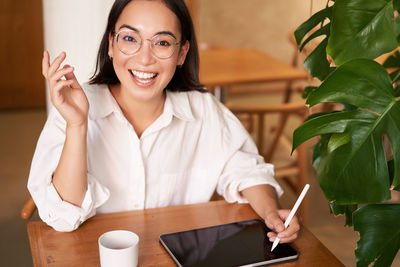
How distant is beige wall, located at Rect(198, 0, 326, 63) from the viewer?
5.21 meters

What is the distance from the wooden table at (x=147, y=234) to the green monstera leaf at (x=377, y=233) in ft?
0.45

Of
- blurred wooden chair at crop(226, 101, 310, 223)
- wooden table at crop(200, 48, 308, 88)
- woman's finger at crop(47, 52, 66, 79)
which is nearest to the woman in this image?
woman's finger at crop(47, 52, 66, 79)

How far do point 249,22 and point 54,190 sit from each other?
4.15 metres

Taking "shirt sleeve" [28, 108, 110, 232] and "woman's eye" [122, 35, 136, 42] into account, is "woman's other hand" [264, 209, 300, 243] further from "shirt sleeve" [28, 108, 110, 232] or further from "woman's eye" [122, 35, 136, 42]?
"woman's eye" [122, 35, 136, 42]

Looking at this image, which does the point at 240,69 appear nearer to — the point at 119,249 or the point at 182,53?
the point at 182,53

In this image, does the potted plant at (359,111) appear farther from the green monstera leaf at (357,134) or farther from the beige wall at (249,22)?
the beige wall at (249,22)

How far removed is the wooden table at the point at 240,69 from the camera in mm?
3021

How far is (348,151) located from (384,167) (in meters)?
0.09

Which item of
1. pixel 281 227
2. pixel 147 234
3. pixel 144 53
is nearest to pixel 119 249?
pixel 147 234

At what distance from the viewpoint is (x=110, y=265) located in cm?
121

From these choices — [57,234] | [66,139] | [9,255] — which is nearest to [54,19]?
[66,139]

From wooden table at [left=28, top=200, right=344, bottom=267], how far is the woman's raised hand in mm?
283

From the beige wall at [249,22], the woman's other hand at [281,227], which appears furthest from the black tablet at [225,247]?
the beige wall at [249,22]

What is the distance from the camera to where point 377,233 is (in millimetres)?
1211
